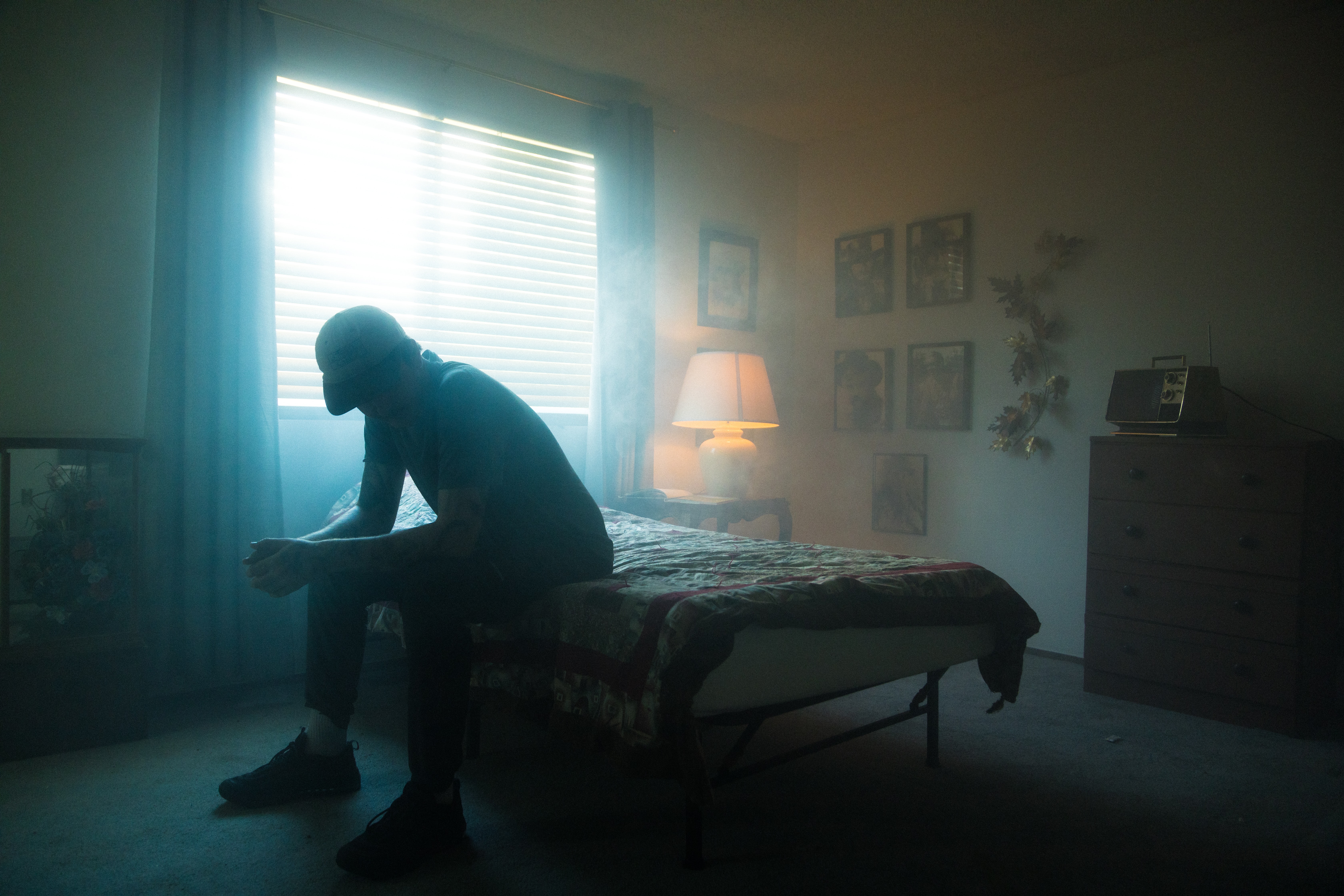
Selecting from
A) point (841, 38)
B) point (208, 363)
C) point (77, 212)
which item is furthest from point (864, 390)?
point (77, 212)

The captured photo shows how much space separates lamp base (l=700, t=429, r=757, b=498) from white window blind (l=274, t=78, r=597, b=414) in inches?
25.1

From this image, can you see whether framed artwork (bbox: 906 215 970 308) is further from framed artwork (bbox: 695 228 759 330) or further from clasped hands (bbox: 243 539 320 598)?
clasped hands (bbox: 243 539 320 598)

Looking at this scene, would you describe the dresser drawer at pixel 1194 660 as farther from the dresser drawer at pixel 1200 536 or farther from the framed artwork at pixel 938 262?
the framed artwork at pixel 938 262

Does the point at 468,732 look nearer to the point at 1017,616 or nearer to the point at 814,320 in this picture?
the point at 1017,616

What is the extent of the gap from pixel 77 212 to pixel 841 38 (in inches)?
113

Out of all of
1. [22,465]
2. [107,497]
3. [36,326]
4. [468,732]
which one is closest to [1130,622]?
[468,732]

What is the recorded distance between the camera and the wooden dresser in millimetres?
2609

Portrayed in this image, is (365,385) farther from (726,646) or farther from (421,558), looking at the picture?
(726,646)

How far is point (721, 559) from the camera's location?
2.27 meters

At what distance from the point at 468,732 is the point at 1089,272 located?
3119mm

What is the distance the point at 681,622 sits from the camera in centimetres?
161

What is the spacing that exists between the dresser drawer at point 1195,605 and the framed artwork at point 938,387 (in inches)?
45.9

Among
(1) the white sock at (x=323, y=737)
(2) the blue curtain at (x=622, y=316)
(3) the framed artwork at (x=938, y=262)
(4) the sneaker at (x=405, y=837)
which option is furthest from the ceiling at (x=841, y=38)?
(4) the sneaker at (x=405, y=837)

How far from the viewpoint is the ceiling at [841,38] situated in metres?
3.10
